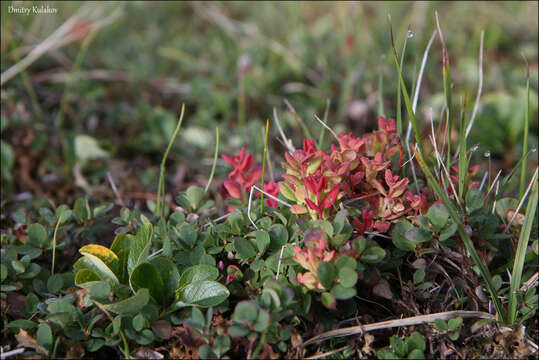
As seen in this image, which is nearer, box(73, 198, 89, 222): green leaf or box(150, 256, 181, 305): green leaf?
box(150, 256, 181, 305): green leaf

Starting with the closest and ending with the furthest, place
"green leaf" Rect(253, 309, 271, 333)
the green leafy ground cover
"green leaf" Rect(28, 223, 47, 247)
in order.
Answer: "green leaf" Rect(253, 309, 271, 333) → the green leafy ground cover → "green leaf" Rect(28, 223, 47, 247)

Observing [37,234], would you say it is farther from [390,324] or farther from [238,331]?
[390,324]

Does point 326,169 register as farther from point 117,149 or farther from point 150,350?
point 117,149

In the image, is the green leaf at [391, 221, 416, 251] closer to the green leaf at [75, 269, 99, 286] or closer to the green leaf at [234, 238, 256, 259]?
the green leaf at [234, 238, 256, 259]

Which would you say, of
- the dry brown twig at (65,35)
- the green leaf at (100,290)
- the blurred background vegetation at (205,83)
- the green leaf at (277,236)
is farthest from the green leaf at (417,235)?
the dry brown twig at (65,35)

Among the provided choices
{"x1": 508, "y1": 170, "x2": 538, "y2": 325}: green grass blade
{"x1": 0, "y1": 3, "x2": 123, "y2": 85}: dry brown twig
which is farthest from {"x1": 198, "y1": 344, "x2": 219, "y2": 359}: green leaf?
{"x1": 0, "y1": 3, "x2": 123, "y2": 85}: dry brown twig

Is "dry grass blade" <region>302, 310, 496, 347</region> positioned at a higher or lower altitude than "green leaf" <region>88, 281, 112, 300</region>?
lower

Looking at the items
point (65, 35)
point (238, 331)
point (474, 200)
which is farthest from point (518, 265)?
point (65, 35)
